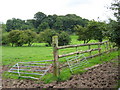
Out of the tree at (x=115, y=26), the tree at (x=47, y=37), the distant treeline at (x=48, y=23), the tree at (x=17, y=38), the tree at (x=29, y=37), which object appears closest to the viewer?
the tree at (x=115, y=26)

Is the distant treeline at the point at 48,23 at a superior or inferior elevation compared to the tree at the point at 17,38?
superior

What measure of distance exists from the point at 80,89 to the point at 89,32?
26289 mm

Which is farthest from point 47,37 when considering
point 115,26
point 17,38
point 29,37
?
point 115,26

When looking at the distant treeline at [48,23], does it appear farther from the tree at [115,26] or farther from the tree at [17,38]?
the tree at [115,26]

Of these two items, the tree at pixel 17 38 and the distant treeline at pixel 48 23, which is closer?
the tree at pixel 17 38

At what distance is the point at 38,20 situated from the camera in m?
74.7

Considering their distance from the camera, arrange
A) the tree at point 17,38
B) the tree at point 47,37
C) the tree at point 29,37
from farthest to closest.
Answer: the tree at point 29,37 → the tree at point 17,38 → the tree at point 47,37

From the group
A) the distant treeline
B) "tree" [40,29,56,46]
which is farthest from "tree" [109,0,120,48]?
the distant treeline

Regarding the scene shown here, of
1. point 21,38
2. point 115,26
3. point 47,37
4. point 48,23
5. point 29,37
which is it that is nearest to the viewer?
point 115,26

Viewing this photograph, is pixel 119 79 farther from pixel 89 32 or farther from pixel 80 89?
pixel 89 32

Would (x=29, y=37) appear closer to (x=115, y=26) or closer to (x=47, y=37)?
(x=47, y=37)

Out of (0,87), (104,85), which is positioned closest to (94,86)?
(104,85)

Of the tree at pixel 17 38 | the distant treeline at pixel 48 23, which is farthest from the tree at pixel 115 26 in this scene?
the distant treeline at pixel 48 23

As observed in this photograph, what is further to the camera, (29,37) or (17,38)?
(17,38)
